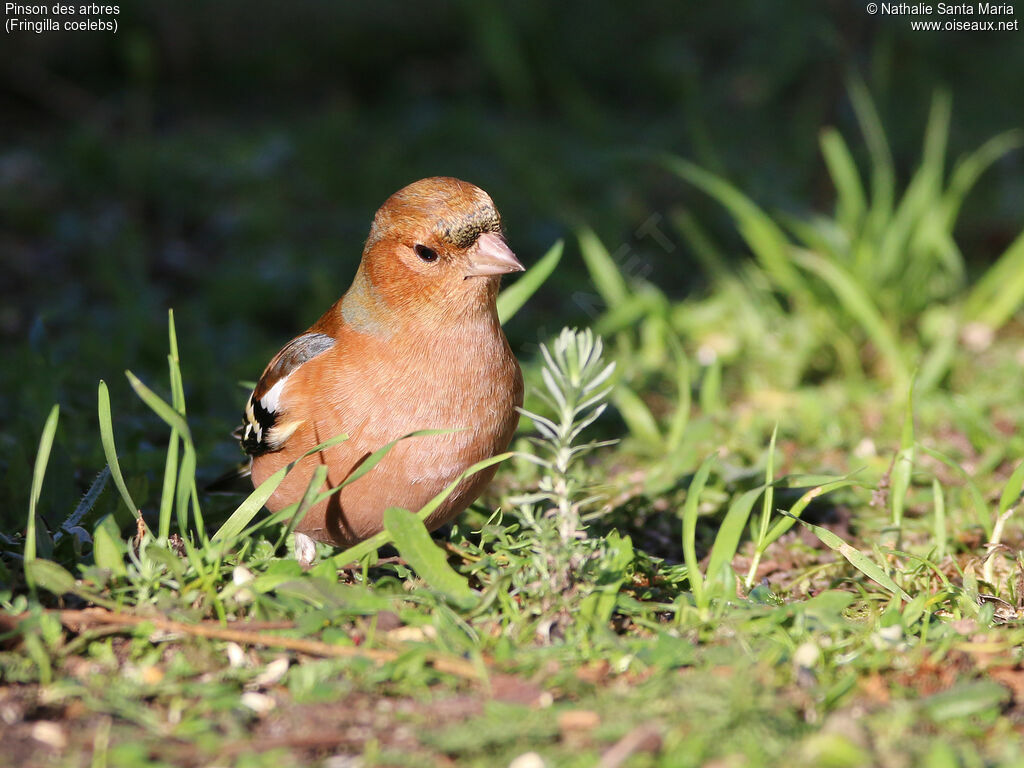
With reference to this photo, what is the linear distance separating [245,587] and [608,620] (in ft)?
2.77

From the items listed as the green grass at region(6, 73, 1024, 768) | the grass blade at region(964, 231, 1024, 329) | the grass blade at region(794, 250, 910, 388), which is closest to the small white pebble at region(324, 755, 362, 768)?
the green grass at region(6, 73, 1024, 768)

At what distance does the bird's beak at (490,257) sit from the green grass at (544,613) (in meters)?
0.38

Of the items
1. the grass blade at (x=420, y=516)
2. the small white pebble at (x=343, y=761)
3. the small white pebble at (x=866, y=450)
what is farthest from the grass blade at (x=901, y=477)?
the small white pebble at (x=343, y=761)

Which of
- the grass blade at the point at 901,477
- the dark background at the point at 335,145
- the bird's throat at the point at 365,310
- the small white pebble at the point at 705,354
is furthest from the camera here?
the dark background at the point at 335,145

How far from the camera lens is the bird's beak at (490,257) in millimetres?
2928

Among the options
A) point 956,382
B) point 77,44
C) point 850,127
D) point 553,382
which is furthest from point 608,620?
point 77,44

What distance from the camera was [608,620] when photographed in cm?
263

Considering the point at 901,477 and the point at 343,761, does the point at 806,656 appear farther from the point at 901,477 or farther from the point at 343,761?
the point at 901,477

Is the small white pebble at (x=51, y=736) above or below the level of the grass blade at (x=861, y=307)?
below

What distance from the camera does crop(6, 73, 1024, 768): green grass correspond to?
214cm

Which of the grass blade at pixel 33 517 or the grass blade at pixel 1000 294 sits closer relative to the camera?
the grass blade at pixel 33 517

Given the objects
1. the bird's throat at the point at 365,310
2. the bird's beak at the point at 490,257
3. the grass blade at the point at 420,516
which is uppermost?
the bird's beak at the point at 490,257

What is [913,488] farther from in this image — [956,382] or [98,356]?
[98,356]

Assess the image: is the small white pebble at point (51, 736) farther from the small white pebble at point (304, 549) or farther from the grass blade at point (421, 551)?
the small white pebble at point (304, 549)
